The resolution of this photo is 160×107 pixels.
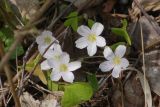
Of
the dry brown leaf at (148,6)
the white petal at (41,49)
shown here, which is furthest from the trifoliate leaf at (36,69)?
the dry brown leaf at (148,6)

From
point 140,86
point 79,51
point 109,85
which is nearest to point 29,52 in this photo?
point 79,51

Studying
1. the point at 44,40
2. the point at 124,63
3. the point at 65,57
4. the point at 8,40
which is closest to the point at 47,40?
the point at 44,40

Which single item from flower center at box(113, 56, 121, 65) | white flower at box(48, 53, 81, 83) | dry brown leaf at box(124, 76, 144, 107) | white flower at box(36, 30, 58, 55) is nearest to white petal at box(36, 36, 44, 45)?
white flower at box(36, 30, 58, 55)

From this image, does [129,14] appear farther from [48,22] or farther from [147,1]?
[48,22]

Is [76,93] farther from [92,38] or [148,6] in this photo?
[148,6]

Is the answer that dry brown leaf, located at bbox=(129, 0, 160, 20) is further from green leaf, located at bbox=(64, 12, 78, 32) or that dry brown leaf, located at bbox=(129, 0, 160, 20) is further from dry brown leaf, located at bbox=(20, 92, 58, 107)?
dry brown leaf, located at bbox=(20, 92, 58, 107)

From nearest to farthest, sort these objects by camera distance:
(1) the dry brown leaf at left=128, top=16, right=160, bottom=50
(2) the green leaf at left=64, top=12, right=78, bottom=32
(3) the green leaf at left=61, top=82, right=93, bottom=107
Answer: (3) the green leaf at left=61, top=82, right=93, bottom=107 < (2) the green leaf at left=64, top=12, right=78, bottom=32 < (1) the dry brown leaf at left=128, top=16, right=160, bottom=50

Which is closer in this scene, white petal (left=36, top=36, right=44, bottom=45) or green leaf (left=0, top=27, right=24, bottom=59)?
white petal (left=36, top=36, right=44, bottom=45)
